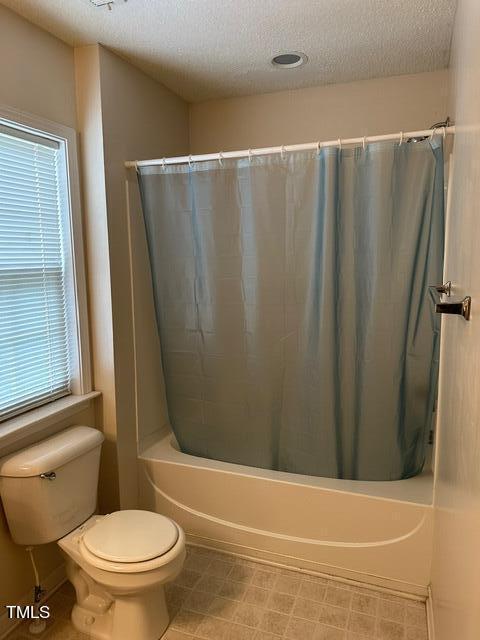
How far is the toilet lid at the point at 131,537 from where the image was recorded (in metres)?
1.63

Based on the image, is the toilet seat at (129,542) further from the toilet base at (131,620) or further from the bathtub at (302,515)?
the bathtub at (302,515)

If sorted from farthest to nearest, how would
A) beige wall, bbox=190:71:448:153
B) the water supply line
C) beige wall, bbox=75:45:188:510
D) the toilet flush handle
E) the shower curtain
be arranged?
beige wall, bbox=190:71:448:153
beige wall, bbox=75:45:188:510
the shower curtain
the water supply line
the toilet flush handle

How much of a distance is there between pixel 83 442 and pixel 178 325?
735 mm

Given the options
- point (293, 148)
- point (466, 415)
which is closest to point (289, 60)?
point (293, 148)

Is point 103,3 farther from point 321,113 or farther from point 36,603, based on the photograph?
point 36,603

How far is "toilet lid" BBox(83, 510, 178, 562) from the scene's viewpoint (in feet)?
5.34

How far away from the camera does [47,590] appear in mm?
1987

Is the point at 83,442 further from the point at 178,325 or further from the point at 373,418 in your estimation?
the point at 373,418

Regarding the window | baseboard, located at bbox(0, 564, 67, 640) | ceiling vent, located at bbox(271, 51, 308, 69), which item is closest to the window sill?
the window

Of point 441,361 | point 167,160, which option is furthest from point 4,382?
point 441,361

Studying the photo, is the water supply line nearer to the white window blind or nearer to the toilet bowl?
the toilet bowl

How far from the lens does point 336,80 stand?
2.46 m

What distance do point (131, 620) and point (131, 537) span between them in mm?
318

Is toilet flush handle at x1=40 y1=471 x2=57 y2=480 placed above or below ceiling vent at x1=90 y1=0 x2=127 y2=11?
below
